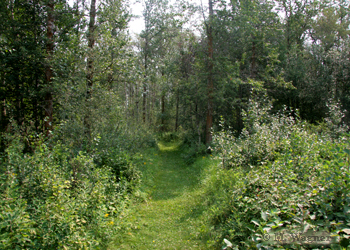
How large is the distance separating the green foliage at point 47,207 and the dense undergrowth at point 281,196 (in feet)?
7.84

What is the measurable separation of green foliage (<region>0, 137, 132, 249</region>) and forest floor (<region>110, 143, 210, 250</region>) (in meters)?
0.75

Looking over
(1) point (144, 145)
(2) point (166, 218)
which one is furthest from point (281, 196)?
(1) point (144, 145)

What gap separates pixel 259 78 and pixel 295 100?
420 cm

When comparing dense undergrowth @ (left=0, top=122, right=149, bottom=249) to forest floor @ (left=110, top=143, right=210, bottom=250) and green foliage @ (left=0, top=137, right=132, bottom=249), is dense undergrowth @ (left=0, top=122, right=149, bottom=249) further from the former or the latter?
forest floor @ (left=110, top=143, right=210, bottom=250)

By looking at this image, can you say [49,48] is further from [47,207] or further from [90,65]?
[47,207]

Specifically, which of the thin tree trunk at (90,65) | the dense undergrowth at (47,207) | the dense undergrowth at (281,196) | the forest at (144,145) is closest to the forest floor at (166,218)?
the forest at (144,145)

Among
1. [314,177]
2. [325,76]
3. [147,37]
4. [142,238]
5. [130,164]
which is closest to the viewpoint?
[314,177]

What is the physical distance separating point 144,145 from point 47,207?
678 centimetres

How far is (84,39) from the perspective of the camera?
27.0ft

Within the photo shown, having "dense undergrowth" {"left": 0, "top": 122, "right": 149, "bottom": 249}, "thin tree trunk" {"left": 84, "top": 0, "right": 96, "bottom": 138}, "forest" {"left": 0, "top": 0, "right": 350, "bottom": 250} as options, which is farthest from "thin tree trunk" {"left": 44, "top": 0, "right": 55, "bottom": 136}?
"dense undergrowth" {"left": 0, "top": 122, "right": 149, "bottom": 249}

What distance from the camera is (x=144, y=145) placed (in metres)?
10.1

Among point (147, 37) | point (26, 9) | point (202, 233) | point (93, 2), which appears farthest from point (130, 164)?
point (147, 37)

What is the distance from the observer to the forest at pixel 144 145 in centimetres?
335

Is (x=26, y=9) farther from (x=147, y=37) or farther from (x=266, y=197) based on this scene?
(x=147, y=37)
